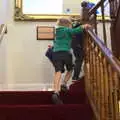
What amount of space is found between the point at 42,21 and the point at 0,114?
128 inches

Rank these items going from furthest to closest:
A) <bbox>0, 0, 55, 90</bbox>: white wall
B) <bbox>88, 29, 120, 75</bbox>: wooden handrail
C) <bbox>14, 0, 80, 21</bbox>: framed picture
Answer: <bbox>14, 0, 80, 21</bbox>: framed picture
<bbox>0, 0, 55, 90</bbox>: white wall
<bbox>88, 29, 120, 75</bbox>: wooden handrail

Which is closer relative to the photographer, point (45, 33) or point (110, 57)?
point (110, 57)

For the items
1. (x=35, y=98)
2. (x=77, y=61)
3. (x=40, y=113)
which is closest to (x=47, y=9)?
(x=77, y=61)

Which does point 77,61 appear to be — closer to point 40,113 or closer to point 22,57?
point 22,57

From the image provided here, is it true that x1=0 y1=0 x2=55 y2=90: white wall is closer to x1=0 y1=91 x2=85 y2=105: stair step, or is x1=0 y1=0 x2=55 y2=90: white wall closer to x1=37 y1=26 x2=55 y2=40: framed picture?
x1=37 y1=26 x2=55 y2=40: framed picture

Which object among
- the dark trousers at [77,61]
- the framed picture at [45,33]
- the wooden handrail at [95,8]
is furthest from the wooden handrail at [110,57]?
the framed picture at [45,33]

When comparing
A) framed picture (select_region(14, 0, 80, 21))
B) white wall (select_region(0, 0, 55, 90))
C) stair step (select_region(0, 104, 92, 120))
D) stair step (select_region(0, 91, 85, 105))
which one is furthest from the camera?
framed picture (select_region(14, 0, 80, 21))

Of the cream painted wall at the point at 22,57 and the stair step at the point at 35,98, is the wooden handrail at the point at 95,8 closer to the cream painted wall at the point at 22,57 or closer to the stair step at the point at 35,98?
the stair step at the point at 35,98

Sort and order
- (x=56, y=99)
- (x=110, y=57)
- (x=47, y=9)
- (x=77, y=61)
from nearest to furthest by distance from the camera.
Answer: (x=110, y=57)
(x=56, y=99)
(x=77, y=61)
(x=47, y=9)

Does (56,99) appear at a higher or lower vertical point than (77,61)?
lower

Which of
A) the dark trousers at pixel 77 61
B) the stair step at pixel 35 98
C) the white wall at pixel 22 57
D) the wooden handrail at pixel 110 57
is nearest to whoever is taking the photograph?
the wooden handrail at pixel 110 57

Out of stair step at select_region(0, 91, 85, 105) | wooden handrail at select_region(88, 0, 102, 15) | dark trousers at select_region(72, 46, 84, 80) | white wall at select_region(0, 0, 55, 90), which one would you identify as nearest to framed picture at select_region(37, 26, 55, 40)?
white wall at select_region(0, 0, 55, 90)

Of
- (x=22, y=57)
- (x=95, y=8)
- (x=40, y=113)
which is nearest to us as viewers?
(x=40, y=113)

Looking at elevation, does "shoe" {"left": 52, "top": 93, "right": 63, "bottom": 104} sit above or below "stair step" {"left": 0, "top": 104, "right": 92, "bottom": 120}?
above
